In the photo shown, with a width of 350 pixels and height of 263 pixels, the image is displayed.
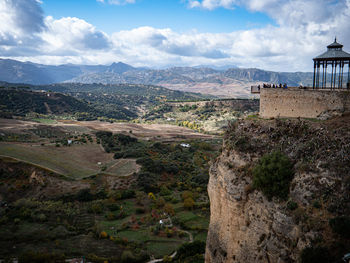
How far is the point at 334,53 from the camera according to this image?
57.6 ft

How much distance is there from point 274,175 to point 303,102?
7138 millimetres

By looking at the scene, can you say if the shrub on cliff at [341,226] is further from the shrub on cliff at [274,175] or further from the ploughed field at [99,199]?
the ploughed field at [99,199]

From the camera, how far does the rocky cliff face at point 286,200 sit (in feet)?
36.2

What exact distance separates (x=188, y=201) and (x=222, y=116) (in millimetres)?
79650

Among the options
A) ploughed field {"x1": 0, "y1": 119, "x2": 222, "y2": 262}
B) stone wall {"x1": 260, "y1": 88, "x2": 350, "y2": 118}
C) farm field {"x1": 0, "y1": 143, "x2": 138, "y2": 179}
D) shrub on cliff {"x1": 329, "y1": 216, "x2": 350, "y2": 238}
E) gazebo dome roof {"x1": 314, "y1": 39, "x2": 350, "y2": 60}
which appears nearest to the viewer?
shrub on cliff {"x1": 329, "y1": 216, "x2": 350, "y2": 238}

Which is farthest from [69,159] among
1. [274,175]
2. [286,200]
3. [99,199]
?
[286,200]

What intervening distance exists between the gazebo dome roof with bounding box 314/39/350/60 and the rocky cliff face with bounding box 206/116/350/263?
4639 millimetres

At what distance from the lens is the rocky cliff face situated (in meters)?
11.0

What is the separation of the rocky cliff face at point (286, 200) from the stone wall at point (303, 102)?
204 cm

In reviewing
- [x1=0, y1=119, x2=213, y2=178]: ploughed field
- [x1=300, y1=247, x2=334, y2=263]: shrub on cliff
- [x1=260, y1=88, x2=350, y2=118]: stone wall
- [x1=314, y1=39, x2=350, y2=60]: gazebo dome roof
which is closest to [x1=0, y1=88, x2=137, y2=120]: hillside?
[x1=0, y1=119, x2=213, y2=178]: ploughed field

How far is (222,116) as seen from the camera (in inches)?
4550

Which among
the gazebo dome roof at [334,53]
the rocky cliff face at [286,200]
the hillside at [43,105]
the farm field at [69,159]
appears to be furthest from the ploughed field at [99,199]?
the hillside at [43,105]

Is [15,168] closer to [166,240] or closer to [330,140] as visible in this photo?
[166,240]

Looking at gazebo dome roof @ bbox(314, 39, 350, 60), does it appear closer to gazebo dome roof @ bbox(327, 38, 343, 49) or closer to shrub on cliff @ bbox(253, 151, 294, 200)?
gazebo dome roof @ bbox(327, 38, 343, 49)
